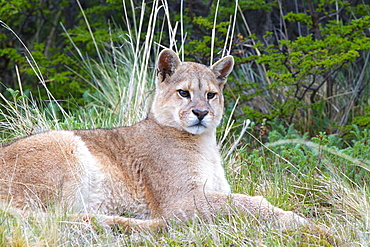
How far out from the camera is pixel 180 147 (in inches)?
212

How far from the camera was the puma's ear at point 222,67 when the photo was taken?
19.5 feet

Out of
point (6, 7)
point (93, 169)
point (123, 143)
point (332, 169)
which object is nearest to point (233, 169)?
point (332, 169)

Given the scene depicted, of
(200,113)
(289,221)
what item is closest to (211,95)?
(200,113)

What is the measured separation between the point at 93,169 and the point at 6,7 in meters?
5.08

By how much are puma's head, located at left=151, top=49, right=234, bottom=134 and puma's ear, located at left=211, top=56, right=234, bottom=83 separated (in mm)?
98

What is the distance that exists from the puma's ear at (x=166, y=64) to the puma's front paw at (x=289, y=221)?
1.97 m

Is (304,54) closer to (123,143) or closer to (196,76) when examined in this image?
(196,76)

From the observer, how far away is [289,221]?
4684mm

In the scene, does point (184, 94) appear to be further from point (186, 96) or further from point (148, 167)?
point (148, 167)

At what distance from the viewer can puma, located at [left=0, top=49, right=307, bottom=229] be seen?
16.0 feet

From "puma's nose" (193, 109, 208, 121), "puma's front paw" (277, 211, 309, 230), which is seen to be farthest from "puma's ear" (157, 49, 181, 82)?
"puma's front paw" (277, 211, 309, 230)

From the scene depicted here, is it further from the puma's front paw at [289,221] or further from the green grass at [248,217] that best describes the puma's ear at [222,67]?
the puma's front paw at [289,221]

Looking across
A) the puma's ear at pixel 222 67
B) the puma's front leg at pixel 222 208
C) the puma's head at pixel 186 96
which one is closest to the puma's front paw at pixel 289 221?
the puma's front leg at pixel 222 208

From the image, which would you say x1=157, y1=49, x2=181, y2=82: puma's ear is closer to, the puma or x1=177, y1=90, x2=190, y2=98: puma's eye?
the puma
